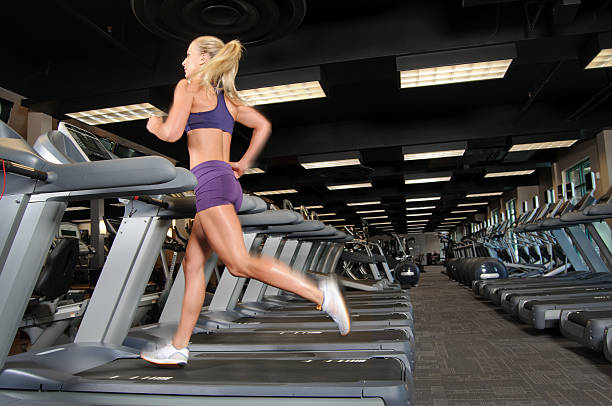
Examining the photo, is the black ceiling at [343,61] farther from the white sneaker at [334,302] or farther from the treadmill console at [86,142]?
the white sneaker at [334,302]

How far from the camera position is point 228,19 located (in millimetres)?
3502

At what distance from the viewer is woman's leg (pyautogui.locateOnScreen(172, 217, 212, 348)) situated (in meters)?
1.91

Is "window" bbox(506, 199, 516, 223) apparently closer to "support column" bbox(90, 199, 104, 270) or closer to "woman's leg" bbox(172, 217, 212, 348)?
"support column" bbox(90, 199, 104, 270)

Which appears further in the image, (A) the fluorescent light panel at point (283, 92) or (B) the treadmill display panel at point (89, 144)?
(A) the fluorescent light panel at point (283, 92)

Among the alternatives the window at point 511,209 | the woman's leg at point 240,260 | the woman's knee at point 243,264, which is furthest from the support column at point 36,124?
the window at point 511,209

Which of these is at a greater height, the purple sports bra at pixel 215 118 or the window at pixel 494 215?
the window at pixel 494 215

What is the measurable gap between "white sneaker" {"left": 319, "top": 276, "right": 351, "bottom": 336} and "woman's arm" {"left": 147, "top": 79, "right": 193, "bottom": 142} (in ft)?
2.53

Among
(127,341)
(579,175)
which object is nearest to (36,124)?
(127,341)

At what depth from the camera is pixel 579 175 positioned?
1092 cm

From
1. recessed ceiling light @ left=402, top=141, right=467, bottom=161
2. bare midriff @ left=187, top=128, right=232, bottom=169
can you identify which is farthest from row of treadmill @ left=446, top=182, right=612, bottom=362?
bare midriff @ left=187, top=128, right=232, bottom=169

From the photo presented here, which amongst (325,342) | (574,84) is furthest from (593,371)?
(574,84)

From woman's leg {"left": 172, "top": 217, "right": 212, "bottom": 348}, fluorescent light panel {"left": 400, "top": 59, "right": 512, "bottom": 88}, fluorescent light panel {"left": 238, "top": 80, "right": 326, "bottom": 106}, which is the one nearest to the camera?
woman's leg {"left": 172, "top": 217, "right": 212, "bottom": 348}

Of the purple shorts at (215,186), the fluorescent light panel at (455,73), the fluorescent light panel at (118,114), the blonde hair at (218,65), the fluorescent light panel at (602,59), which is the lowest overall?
the purple shorts at (215,186)

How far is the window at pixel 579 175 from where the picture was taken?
1041cm
